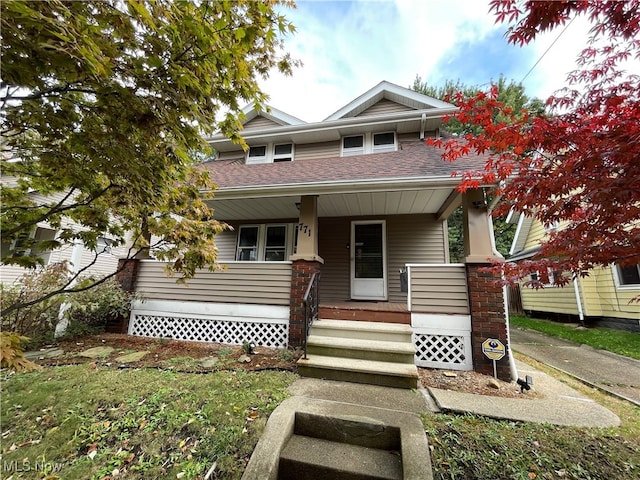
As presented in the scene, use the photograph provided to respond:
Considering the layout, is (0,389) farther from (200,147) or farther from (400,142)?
(400,142)

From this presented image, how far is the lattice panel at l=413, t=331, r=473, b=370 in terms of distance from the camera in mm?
4348

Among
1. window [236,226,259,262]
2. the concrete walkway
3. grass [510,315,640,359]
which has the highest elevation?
window [236,226,259,262]

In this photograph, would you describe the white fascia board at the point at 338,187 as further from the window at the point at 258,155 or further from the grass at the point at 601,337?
the grass at the point at 601,337

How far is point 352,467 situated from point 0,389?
14.0ft

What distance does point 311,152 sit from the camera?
308 inches

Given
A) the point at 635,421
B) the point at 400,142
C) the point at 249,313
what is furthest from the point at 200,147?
the point at 400,142

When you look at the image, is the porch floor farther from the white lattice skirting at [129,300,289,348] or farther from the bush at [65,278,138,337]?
the bush at [65,278,138,337]

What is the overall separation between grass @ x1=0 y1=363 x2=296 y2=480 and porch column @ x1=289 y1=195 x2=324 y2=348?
4.49ft

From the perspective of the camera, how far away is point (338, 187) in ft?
17.1

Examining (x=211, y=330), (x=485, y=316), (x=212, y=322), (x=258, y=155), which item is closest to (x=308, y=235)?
(x=212, y=322)

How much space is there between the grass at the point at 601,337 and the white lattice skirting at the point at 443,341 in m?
4.87

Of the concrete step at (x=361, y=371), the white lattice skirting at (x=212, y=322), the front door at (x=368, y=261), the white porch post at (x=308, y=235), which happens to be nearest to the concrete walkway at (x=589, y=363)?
the concrete step at (x=361, y=371)

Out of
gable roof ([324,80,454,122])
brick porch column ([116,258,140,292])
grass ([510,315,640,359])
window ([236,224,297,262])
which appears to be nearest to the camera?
brick porch column ([116,258,140,292])

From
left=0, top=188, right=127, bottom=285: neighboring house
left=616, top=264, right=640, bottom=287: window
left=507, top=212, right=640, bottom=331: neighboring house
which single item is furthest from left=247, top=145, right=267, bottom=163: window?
left=616, top=264, right=640, bottom=287: window
